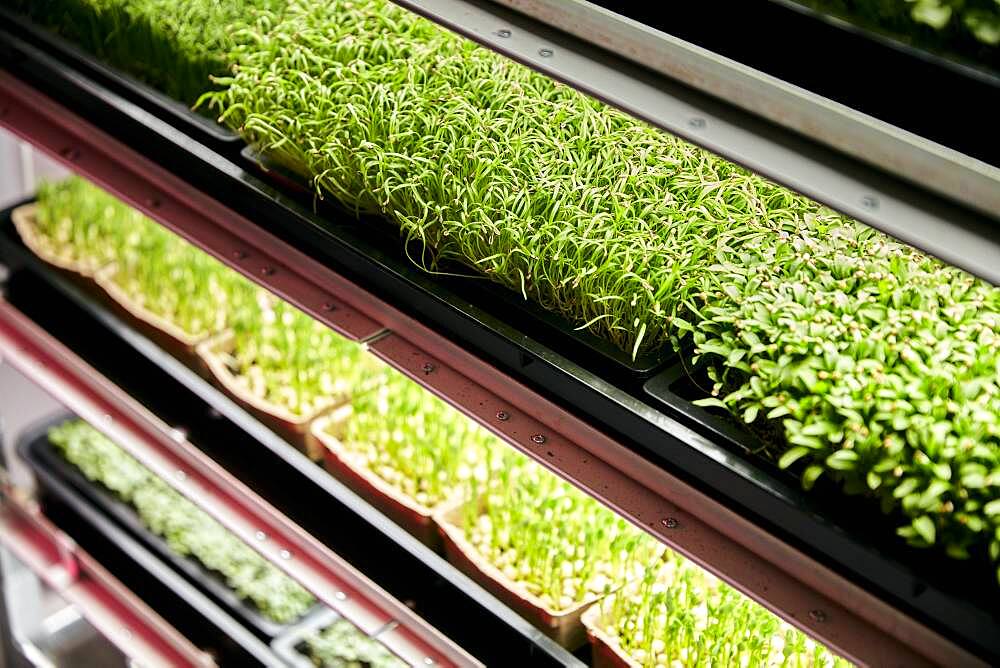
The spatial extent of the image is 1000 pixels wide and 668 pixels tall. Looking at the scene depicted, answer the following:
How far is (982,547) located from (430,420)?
1.37 meters

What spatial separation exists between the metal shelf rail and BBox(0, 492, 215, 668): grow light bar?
57 centimetres

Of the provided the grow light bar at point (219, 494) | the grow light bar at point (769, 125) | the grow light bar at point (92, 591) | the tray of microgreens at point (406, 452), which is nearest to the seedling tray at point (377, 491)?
the tray of microgreens at point (406, 452)

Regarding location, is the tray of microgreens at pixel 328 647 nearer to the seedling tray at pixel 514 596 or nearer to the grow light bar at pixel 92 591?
the grow light bar at pixel 92 591

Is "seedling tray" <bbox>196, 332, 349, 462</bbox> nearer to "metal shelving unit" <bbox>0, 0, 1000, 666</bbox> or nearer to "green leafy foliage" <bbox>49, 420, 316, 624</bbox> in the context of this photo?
"metal shelving unit" <bbox>0, 0, 1000, 666</bbox>

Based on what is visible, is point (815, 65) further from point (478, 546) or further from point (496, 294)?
point (478, 546)

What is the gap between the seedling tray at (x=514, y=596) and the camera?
6.64 feet

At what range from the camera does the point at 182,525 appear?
3064 mm

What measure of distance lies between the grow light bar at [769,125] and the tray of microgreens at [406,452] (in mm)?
1037

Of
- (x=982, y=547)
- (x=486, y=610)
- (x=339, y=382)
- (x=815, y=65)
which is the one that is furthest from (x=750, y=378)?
(x=339, y=382)

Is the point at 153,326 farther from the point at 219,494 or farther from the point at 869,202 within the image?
the point at 869,202

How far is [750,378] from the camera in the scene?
153 cm

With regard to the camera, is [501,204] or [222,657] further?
[222,657]

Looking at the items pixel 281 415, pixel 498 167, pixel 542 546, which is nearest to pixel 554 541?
pixel 542 546

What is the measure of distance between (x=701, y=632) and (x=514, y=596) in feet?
1.10
